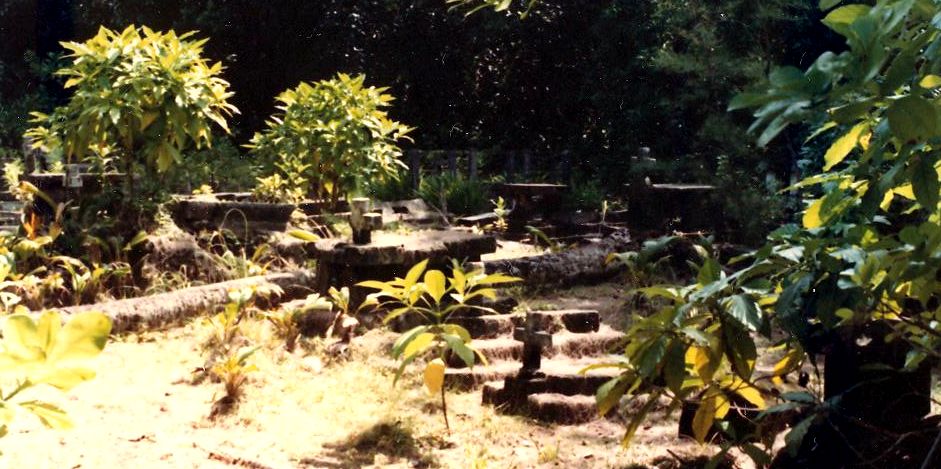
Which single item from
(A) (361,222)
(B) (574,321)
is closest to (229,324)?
(A) (361,222)

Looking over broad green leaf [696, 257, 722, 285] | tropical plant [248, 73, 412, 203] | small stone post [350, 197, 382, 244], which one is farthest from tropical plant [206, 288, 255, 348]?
broad green leaf [696, 257, 722, 285]

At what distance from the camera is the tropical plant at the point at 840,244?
1471mm

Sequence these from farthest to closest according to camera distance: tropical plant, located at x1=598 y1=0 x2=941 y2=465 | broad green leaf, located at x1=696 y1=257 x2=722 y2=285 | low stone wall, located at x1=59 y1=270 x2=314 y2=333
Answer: low stone wall, located at x1=59 y1=270 x2=314 y2=333, broad green leaf, located at x1=696 y1=257 x2=722 y2=285, tropical plant, located at x1=598 y1=0 x2=941 y2=465

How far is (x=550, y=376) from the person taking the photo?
4.93 meters

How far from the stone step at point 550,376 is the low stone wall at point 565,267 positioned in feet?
7.60

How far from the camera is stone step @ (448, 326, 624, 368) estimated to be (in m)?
5.52

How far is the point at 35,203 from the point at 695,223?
6.04m

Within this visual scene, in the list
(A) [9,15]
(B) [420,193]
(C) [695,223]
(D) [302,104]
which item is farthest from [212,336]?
(A) [9,15]

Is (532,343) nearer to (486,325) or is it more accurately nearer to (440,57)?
(486,325)

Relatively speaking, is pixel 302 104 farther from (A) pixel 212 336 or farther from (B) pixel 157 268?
(A) pixel 212 336

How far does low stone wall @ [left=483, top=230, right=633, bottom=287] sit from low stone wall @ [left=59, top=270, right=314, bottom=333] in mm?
1520

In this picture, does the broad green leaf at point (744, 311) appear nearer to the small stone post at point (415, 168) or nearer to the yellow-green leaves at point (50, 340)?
the yellow-green leaves at point (50, 340)

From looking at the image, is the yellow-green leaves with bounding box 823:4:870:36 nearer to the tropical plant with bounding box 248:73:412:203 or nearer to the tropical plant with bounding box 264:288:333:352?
the tropical plant with bounding box 264:288:333:352

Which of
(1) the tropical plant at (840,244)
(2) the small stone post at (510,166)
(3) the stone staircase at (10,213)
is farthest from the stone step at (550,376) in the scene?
(2) the small stone post at (510,166)
